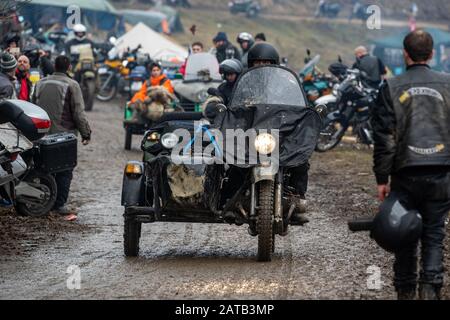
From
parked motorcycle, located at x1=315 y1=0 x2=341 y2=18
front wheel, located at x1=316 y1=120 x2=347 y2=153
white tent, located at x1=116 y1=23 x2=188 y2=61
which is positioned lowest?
parked motorcycle, located at x1=315 y1=0 x2=341 y2=18

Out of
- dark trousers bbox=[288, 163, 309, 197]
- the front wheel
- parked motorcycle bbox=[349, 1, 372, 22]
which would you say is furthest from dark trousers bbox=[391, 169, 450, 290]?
parked motorcycle bbox=[349, 1, 372, 22]

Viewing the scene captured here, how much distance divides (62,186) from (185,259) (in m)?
3.36

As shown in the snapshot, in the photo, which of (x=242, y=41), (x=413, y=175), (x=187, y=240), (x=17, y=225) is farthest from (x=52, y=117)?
(x=242, y=41)

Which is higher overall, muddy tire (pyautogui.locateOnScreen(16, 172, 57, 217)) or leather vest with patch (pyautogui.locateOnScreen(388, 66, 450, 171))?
leather vest with patch (pyautogui.locateOnScreen(388, 66, 450, 171))

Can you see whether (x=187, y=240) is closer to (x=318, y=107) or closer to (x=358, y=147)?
(x=318, y=107)

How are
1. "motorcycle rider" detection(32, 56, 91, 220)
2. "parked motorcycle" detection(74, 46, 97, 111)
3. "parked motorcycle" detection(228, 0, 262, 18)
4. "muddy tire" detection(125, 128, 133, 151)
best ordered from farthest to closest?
"parked motorcycle" detection(228, 0, 262, 18) → "parked motorcycle" detection(74, 46, 97, 111) → "muddy tire" detection(125, 128, 133, 151) → "motorcycle rider" detection(32, 56, 91, 220)

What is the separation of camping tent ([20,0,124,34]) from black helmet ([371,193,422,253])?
29.7 metres

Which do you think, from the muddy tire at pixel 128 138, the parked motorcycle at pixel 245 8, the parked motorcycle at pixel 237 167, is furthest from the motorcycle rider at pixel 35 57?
the parked motorcycle at pixel 245 8

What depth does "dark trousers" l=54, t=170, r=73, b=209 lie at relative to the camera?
42.2 ft

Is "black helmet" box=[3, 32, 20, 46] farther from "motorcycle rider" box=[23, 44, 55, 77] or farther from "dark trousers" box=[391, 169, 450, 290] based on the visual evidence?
"dark trousers" box=[391, 169, 450, 290]

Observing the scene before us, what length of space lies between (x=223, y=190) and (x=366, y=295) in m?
2.22

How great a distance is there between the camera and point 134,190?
1008 centimetres

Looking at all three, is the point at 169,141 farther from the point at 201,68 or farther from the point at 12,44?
the point at 201,68

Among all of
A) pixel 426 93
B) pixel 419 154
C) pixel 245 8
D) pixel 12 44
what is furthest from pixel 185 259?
pixel 245 8
